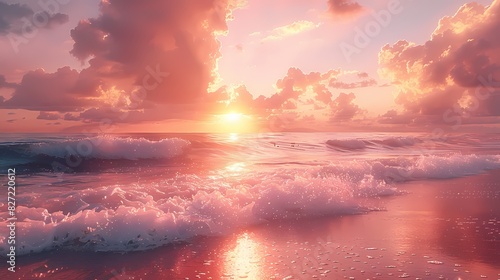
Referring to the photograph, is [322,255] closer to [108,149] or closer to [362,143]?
[108,149]

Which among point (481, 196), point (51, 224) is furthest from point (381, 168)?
point (51, 224)

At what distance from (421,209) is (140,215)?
7.98 metres

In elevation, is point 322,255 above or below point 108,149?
below

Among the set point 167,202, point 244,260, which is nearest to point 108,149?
point 167,202

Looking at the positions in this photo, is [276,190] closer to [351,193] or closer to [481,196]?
[351,193]

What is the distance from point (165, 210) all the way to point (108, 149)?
761 inches

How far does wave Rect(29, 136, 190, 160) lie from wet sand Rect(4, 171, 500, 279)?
19392 millimetres

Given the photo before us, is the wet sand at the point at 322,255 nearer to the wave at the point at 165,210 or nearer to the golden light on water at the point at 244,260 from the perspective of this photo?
the golden light on water at the point at 244,260

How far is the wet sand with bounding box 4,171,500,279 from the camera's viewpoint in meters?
5.54

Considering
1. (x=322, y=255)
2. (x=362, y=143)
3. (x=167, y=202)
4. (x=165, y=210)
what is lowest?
(x=322, y=255)

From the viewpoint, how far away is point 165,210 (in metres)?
8.47

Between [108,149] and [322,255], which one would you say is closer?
[322,255]

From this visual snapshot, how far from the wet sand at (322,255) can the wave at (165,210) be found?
17.8 inches

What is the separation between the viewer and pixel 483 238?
7371mm
